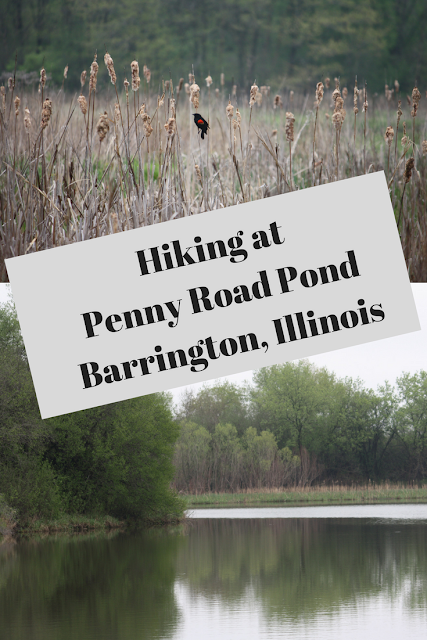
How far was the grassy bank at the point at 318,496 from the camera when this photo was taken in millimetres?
34250

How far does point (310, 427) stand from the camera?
3669 centimetres

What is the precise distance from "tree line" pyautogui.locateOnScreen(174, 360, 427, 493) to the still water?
36.9 feet

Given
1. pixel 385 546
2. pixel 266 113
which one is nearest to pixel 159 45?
pixel 266 113

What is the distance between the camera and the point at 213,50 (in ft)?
27.0

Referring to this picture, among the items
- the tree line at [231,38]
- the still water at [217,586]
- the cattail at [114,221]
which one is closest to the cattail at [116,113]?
the cattail at [114,221]

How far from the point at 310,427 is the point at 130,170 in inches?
1263

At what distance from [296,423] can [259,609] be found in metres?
27.1

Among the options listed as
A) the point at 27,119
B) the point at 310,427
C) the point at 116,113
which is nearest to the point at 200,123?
the point at 116,113

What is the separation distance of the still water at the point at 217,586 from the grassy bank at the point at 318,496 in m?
12.6

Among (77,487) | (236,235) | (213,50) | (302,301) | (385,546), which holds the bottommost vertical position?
(385,546)

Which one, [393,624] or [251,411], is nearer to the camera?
[393,624]

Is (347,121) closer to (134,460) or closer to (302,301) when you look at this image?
(302,301)

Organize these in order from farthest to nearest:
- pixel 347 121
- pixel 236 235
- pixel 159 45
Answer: pixel 159 45, pixel 347 121, pixel 236 235

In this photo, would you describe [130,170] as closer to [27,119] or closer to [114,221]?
[114,221]
